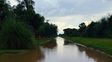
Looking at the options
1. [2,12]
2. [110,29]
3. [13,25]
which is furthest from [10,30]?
[110,29]

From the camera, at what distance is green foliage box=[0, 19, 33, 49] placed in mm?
40062

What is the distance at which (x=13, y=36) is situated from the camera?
4000 cm

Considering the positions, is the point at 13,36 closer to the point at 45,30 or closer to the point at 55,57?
the point at 55,57

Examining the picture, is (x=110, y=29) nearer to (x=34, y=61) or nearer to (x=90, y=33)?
(x=90, y=33)

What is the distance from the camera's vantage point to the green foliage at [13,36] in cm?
4006

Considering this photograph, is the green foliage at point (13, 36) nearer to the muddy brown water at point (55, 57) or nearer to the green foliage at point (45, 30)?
the muddy brown water at point (55, 57)

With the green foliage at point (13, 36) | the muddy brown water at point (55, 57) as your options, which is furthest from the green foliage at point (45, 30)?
the muddy brown water at point (55, 57)

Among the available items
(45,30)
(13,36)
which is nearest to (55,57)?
(13,36)

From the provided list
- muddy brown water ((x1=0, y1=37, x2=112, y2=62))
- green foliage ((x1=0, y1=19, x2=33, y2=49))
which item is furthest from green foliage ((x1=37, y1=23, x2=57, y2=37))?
muddy brown water ((x1=0, y1=37, x2=112, y2=62))

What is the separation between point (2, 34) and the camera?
4066cm

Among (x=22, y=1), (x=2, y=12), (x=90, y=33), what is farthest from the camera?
(x=90, y=33)

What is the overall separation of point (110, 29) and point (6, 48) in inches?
2677

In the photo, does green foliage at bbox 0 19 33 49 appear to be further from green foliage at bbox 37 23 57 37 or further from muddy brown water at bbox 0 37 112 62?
green foliage at bbox 37 23 57 37

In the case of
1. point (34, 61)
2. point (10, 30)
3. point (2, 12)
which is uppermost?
point (2, 12)
